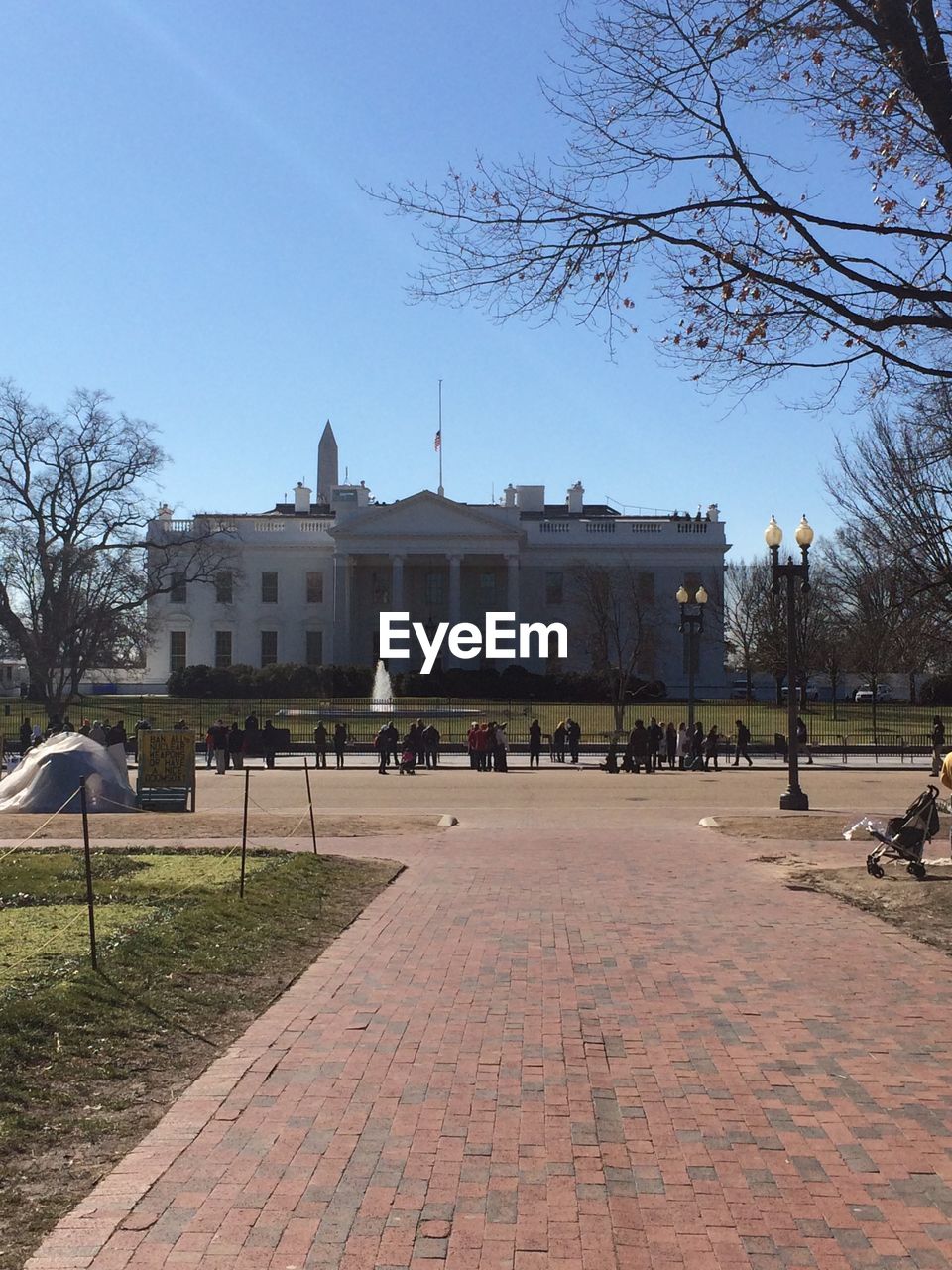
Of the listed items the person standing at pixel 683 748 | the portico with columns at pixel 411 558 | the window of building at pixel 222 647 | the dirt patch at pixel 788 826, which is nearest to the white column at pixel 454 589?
the portico with columns at pixel 411 558

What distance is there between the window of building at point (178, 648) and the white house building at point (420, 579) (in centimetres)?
9

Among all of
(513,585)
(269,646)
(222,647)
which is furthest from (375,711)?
(222,647)

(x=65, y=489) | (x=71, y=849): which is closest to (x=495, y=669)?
(x=65, y=489)

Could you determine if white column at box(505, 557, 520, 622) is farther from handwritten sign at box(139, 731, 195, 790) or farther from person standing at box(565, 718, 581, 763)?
handwritten sign at box(139, 731, 195, 790)

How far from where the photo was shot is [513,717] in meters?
61.0

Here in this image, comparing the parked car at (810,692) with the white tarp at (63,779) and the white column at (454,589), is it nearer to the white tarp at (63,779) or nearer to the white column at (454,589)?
the white column at (454,589)

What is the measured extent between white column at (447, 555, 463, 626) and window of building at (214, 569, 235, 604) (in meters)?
13.9

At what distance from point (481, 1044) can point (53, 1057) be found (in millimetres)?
2233

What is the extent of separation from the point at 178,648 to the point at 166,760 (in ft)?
228

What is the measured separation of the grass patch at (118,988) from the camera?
5562mm

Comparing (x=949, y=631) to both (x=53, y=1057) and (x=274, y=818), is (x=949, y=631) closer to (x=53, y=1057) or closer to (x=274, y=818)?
(x=274, y=818)

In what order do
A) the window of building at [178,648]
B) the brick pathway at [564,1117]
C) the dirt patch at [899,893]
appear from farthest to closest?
the window of building at [178,648], the dirt patch at [899,893], the brick pathway at [564,1117]

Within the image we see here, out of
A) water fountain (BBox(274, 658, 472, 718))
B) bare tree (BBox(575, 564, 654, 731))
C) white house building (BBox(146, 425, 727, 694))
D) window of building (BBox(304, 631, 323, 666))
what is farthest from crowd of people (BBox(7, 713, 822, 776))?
window of building (BBox(304, 631, 323, 666))

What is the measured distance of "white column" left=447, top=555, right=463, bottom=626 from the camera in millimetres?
86750
